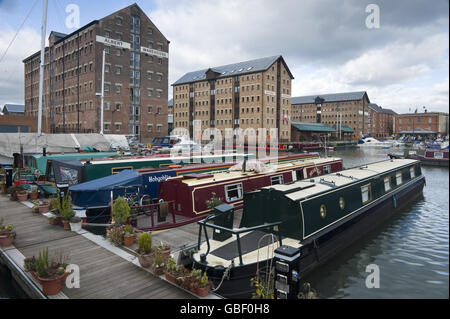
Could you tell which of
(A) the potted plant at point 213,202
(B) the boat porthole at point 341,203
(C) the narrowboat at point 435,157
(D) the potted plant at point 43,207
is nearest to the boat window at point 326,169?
(C) the narrowboat at point 435,157

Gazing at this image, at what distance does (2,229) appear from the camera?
11195 millimetres

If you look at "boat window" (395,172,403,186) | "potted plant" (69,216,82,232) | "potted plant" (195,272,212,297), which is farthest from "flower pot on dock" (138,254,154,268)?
"boat window" (395,172,403,186)

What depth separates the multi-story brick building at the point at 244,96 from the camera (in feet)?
232

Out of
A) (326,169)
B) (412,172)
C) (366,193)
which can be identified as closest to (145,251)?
(366,193)

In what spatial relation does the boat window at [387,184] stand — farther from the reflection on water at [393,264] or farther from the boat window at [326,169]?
the boat window at [326,169]

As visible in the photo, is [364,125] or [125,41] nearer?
[125,41]

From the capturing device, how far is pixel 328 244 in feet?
37.6

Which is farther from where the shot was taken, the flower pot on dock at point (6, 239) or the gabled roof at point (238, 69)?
the gabled roof at point (238, 69)

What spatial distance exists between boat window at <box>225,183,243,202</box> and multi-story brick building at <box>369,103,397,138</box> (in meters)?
120

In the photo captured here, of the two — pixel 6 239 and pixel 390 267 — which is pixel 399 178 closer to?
pixel 390 267

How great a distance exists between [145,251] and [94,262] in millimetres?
1858
